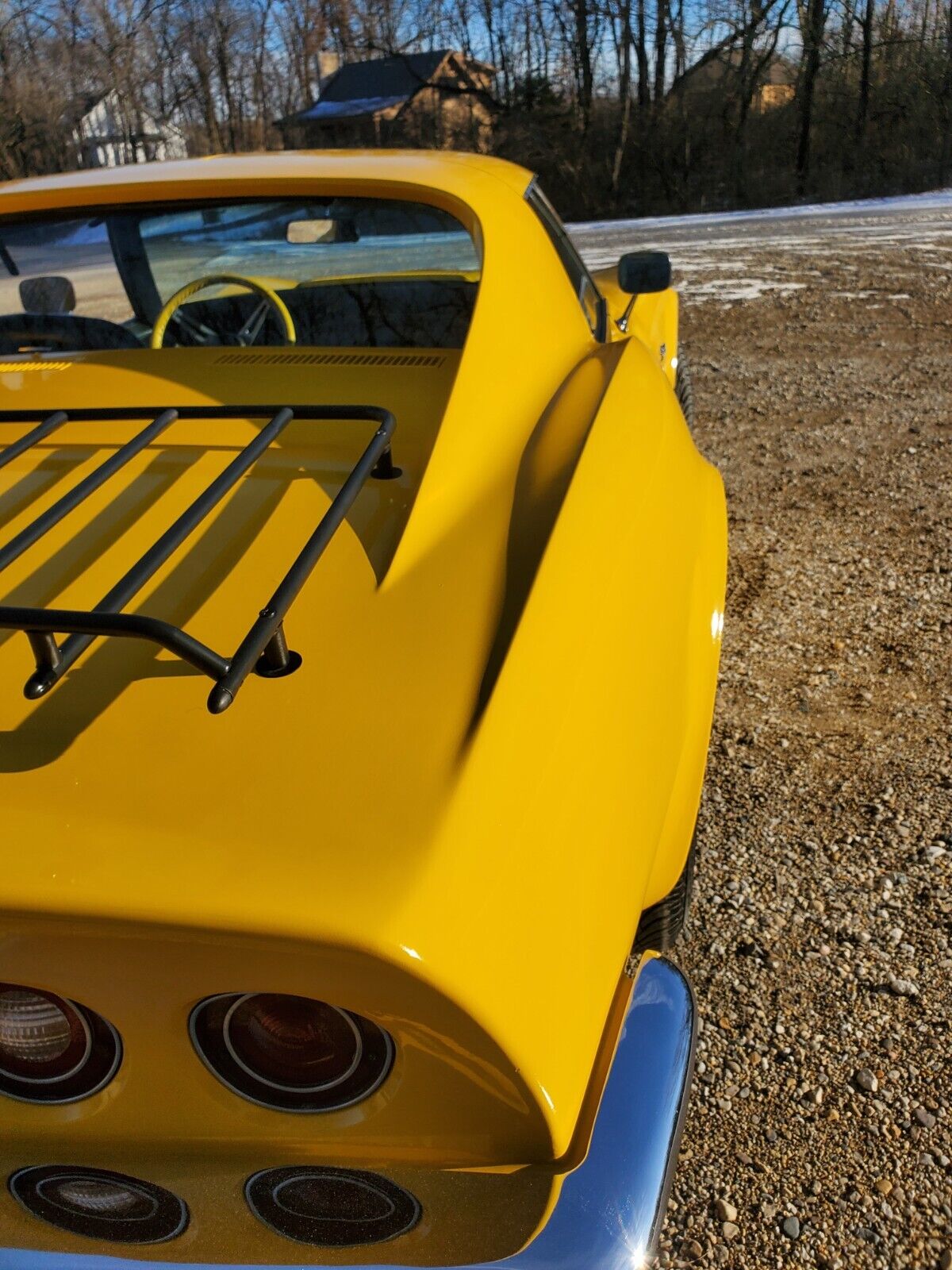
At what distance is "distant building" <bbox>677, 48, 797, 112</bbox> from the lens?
874 inches

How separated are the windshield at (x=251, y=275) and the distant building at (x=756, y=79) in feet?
74.6

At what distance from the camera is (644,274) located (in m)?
3.46

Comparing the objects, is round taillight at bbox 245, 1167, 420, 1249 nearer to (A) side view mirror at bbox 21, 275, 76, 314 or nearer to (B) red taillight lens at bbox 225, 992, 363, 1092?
(B) red taillight lens at bbox 225, 992, 363, 1092

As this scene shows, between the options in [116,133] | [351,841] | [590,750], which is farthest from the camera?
[116,133]

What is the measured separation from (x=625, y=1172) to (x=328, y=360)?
1.88m

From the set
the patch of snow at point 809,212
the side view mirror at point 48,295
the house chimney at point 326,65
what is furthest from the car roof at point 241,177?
the house chimney at point 326,65

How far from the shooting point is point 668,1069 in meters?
1.27

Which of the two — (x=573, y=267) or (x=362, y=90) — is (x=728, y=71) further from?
(x=573, y=267)

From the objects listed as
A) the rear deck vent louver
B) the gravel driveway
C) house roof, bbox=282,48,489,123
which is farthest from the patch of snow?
house roof, bbox=282,48,489,123

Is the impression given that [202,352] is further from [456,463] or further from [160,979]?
[160,979]

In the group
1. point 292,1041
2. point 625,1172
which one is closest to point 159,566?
point 292,1041

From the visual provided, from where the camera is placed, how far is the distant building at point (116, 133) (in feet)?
85.8

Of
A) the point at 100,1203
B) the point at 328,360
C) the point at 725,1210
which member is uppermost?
the point at 328,360

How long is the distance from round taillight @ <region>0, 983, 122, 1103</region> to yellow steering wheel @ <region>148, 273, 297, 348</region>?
212 centimetres
